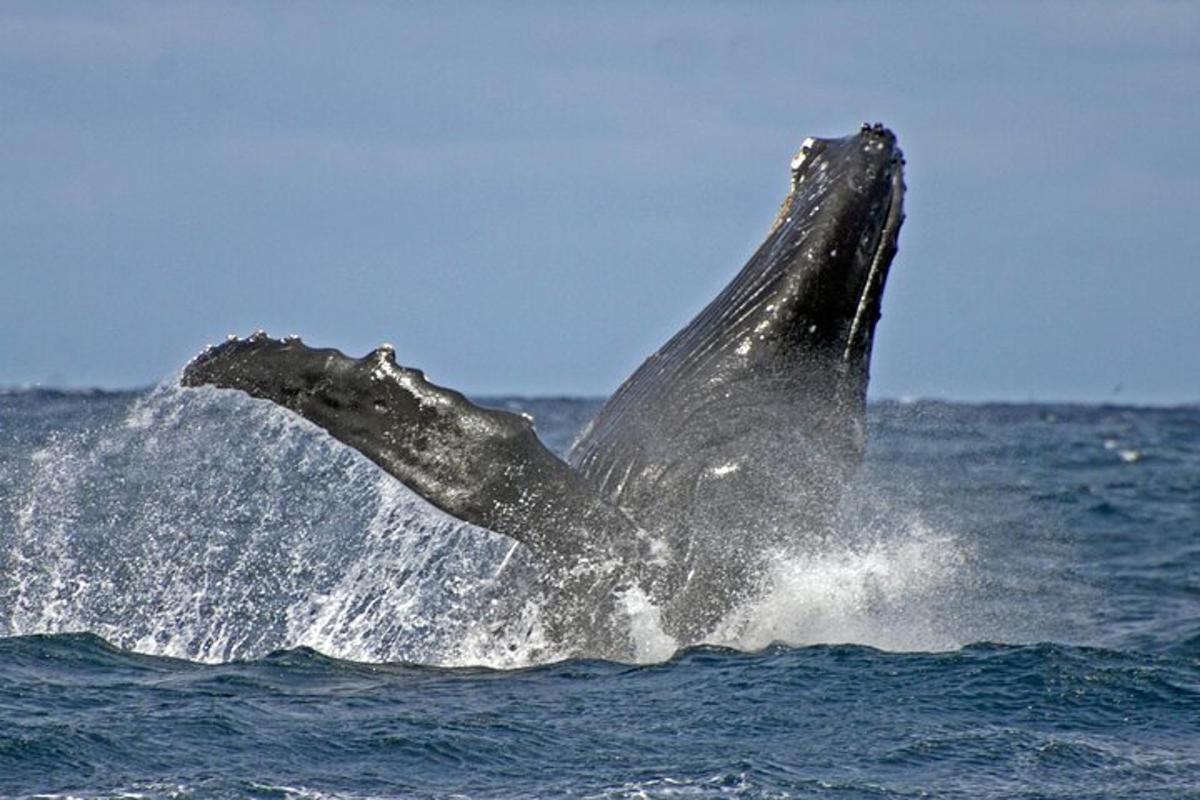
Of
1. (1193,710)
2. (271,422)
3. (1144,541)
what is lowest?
(1193,710)

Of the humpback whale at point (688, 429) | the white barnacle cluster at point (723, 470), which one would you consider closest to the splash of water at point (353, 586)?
the humpback whale at point (688, 429)

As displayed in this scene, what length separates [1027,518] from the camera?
2317cm

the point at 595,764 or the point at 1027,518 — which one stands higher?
the point at 1027,518

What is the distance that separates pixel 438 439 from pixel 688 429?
1.67 meters

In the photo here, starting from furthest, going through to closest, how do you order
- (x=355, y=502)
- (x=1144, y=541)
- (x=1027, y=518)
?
(x=1027, y=518)
(x=1144, y=541)
(x=355, y=502)

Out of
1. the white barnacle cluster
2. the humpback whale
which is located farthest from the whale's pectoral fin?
the white barnacle cluster

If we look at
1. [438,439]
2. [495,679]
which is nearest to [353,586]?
[495,679]

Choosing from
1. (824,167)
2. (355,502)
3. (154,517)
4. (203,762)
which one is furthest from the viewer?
(355,502)

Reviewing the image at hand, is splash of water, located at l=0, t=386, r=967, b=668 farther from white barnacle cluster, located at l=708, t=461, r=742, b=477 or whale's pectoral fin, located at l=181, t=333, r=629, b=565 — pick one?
white barnacle cluster, located at l=708, t=461, r=742, b=477

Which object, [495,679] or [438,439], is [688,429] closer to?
[438,439]

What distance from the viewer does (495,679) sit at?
959 cm

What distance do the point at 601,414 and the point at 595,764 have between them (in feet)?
11.6

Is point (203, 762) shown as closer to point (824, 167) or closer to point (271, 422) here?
point (271, 422)

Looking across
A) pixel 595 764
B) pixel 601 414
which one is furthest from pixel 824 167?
pixel 595 764
